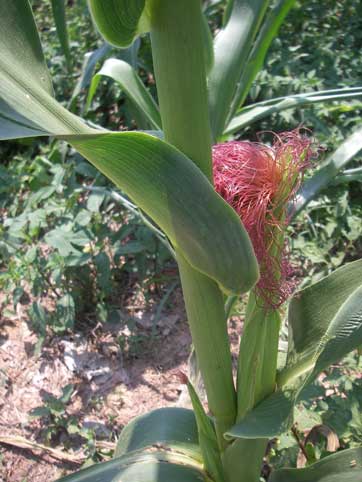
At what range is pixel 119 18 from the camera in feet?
1.46

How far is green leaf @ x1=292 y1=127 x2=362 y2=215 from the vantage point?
0.85 m

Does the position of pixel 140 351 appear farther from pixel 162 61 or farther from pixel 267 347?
pixel 162 61

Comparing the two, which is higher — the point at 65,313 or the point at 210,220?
the point at 210,220

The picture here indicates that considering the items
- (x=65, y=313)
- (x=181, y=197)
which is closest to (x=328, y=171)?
(x=181, y=197)

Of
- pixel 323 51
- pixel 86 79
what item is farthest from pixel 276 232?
pixel 323 51

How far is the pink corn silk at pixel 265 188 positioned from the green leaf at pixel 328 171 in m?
0.23

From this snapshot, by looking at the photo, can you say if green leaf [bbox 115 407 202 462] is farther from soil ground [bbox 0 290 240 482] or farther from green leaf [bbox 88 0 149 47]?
green leaf [bbox 88 0 149 47]

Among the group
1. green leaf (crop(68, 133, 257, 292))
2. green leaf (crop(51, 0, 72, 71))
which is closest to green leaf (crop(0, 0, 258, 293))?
green leaf (crop(68, 133, 257, 292))

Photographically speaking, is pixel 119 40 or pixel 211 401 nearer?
pixel 119 40

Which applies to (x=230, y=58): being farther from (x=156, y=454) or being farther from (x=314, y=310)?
(x=156, y=454)

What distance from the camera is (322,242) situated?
140 cm

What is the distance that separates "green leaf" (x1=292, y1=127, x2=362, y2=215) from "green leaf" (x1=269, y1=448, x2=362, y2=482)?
1.23 feet

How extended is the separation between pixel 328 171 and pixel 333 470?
0.47 metres

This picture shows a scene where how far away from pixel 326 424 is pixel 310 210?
2.23 ft
